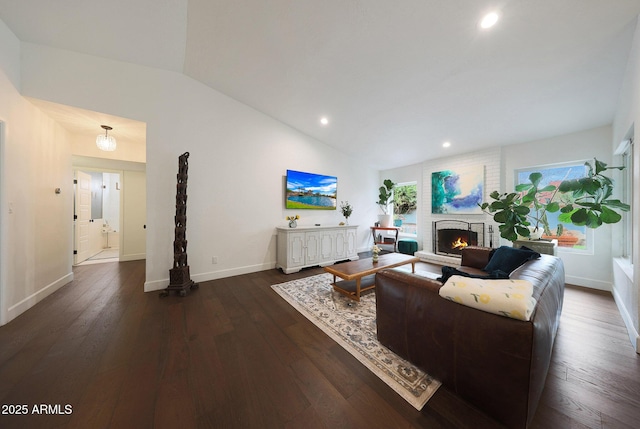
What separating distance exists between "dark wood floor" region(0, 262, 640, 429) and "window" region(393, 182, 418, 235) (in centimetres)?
355

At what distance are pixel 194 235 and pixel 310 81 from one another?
2.97 m

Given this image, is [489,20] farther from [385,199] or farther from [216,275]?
[216,275]

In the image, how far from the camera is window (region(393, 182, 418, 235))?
5750 millimetres

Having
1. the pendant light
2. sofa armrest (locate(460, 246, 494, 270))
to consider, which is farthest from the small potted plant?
the pendant light

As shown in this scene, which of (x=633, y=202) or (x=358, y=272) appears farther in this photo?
→ (x=358, y=272)

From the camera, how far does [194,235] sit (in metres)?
3.30

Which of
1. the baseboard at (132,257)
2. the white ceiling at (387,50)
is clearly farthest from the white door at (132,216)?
the white ceiling at (387,50)

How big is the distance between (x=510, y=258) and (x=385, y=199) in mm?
3755

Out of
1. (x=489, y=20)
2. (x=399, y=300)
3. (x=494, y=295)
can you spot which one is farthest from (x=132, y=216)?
(x=489, y=20)

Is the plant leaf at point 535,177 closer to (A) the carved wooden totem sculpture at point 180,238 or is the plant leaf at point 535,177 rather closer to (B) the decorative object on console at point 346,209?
(B) the decorative object on console at point 346,209

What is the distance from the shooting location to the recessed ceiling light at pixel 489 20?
182cm

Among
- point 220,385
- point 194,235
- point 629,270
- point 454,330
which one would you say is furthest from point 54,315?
point 629,270

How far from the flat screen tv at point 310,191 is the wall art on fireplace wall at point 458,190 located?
2.46 m

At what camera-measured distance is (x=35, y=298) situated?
2482 mm
